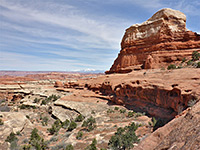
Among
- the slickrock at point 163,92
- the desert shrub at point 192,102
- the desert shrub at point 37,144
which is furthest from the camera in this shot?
the slickrock at point 163,92

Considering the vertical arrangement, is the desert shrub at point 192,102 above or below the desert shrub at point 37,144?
above

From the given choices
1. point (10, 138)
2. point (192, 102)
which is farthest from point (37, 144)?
point (192, 102)

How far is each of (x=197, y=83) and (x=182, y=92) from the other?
1525 mm

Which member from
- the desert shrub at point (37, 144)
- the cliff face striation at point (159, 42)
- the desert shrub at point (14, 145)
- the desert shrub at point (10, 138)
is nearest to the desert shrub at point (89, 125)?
the desert shrub at point (37, 144)

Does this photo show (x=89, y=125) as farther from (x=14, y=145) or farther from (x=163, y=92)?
(x=163, y=92)

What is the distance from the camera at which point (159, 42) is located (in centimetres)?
3234

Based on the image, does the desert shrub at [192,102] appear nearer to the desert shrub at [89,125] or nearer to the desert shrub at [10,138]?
the desert shrub at [89,125]

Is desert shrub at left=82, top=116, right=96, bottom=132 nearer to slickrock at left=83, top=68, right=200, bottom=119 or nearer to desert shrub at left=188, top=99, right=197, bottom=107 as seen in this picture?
slickrock at left=83, top=68, right=200, bottom=119

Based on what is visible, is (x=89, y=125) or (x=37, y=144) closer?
(x=37, y=144)

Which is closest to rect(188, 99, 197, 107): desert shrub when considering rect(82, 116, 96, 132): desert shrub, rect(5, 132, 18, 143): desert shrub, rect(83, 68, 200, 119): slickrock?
rect(83, 68, 200, 119): slickrock

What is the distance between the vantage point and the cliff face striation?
29359 mm

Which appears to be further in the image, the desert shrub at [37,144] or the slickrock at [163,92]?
the slickrock at [163,92]

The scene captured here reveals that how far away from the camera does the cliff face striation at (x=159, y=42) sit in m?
29.4

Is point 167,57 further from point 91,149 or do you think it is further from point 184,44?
point 91,149
